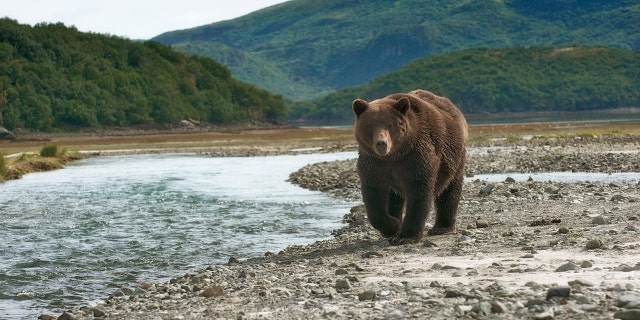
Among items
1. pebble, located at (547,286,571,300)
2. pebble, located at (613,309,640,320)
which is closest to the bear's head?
pebble, located at (547,286,571,300)

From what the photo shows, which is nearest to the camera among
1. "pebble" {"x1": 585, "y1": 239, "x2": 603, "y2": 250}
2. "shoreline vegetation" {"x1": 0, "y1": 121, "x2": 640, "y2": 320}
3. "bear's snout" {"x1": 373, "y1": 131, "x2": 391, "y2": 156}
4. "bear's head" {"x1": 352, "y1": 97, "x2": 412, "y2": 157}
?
"shoreline vegetation" {"x1": 0, "y1": 121, "x2": 640, "y2": 320}

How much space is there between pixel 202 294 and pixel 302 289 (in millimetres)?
1187

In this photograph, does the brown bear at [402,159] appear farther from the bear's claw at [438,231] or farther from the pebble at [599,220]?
the pebble at [599,220]

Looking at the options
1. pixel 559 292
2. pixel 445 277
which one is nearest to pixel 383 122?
pixel 445 277

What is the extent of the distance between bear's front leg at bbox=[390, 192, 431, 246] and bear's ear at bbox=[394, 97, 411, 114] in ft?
3.72

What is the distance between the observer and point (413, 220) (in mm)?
12180

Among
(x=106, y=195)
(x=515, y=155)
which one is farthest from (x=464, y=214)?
(x=515, y=155)

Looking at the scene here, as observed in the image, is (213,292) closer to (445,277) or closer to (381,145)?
(445,277)

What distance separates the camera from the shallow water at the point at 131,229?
499 inches

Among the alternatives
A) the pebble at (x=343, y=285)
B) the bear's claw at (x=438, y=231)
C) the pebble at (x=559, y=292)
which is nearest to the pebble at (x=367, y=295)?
the pebble at (x=343, y=285)

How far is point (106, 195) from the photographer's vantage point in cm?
2859

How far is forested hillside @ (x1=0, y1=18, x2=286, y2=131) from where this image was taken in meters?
121

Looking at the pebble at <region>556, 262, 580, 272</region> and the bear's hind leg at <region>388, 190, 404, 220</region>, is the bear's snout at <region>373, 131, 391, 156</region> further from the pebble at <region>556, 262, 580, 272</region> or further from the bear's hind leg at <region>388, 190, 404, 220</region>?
the pebble at <region>556, 262, 580, 272</region>

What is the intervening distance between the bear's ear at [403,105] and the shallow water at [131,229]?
3.91m
